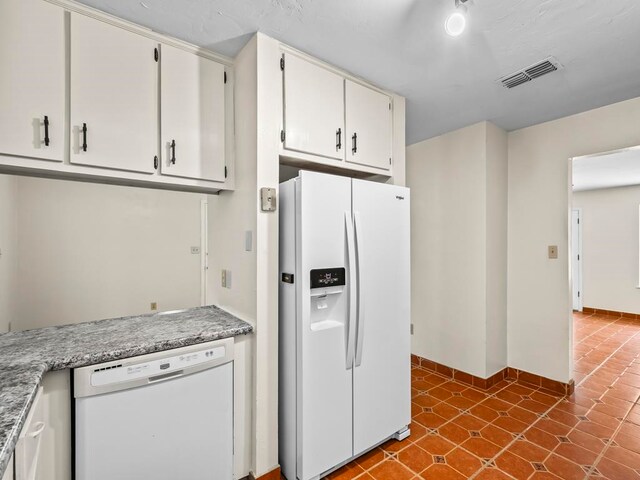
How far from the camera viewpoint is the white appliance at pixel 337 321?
1.75 metres

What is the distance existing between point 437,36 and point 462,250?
201cm

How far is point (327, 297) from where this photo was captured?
190 cm

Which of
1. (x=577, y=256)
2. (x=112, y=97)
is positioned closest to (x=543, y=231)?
(x=112, y=97)

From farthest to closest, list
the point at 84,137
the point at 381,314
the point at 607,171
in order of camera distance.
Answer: the point at 607,171 → the point at 381,314 → the point at 84,137

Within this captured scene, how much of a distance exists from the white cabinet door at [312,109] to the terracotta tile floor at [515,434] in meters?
2.00

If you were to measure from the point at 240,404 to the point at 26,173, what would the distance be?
5.27 feet

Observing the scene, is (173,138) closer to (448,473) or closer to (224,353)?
(224,353)

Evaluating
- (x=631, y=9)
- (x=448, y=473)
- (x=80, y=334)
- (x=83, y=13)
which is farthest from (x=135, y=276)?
(x=631, y=9)

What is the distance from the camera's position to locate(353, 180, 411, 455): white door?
6.40 ft

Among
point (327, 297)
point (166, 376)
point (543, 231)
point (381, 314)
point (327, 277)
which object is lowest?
point (166, 376)

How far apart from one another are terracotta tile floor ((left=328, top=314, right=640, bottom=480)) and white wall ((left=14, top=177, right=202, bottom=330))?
160 centimetres

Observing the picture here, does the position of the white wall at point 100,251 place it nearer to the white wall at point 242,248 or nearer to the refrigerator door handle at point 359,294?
the white wall at point 242,248

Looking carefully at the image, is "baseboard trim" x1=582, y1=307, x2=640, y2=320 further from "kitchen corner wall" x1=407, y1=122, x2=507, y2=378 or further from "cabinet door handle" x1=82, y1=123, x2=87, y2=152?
"cabinet door handle" x1=82, y1=123, x2=87, y2=152

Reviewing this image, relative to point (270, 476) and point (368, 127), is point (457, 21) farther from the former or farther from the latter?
point (270, 476)
